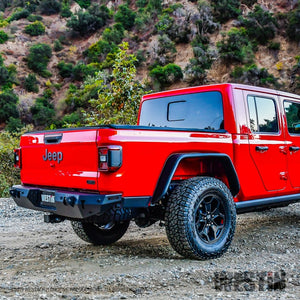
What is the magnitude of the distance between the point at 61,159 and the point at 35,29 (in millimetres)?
64134

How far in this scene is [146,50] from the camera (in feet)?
169

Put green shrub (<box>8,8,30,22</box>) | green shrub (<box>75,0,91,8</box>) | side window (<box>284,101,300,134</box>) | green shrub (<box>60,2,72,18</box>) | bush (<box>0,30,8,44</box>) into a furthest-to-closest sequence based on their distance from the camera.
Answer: green shrub (<box>75,0,91,8</box>)
green shrub (<box>60,2,72,18</box>)
green shrub (<box>8,8,30,22</box>)
bush (<box>0,30,8,44</box>)
side window (<box>284,101,300,134</box>)

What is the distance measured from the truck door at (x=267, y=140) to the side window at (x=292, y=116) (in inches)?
10.1

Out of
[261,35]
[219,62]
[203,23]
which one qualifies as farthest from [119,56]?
[203,23]

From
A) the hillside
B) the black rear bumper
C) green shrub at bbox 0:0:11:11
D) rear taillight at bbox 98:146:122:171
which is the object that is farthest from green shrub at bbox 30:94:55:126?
rear taillight at bbox 98:146:122:171

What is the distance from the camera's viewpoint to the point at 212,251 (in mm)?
3881

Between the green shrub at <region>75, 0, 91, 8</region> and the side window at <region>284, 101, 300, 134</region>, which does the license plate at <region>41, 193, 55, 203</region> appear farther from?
the green shrub at <region>75, 0, 91, 8</region>

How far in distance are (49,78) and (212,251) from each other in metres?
54.1

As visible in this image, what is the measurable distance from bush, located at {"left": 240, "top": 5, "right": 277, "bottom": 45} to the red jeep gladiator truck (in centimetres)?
4254

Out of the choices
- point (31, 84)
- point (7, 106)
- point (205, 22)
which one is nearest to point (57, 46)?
point (31, 84)

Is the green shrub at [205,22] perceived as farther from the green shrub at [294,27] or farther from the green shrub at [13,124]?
the green shrub at [13,124]

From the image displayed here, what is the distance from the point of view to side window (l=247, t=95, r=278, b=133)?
15.2ft

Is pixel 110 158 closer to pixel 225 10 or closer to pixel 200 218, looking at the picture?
pixel 200 218

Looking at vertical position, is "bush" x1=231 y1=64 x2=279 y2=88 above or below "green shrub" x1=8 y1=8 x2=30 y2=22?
below
